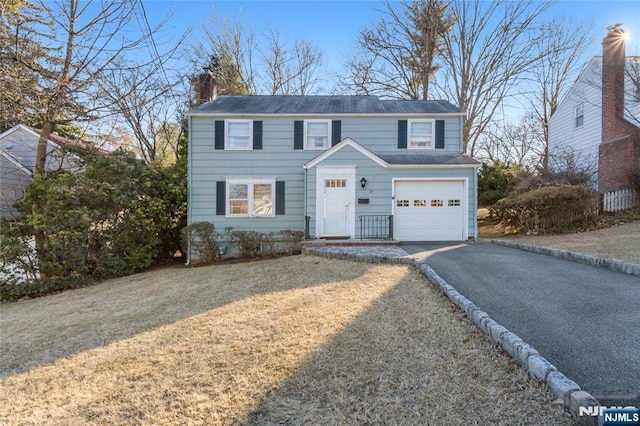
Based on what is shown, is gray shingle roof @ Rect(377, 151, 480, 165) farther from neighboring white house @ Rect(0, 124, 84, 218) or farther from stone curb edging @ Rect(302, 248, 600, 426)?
neighboring white house @ Rect(0, 124, 84, 218)

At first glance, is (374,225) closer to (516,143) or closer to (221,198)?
(221,198)

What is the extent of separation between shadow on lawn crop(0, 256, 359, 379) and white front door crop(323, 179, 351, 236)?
2.34m

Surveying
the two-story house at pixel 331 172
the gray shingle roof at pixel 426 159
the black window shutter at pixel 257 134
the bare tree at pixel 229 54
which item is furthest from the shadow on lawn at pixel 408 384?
the bare tree at pixel 229 54

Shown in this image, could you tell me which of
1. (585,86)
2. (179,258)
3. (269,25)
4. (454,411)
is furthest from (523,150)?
(454,411)

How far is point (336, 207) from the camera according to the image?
10.9m

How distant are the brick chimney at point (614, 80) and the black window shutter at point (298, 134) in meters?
14.4

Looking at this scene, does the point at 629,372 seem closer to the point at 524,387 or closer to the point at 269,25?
the point at 524,387

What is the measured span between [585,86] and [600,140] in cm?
325

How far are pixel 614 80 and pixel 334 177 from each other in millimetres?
14346

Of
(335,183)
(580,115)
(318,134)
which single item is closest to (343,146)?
(335,183)

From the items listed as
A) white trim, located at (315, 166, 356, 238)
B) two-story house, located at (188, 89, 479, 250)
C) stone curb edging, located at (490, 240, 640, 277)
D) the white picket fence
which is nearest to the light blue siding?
two-story house, located at (188, 89, 479, 250)

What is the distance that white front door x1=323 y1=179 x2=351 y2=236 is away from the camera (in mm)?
10836

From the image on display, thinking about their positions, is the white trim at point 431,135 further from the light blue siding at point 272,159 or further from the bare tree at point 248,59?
the bare tree at point 248,59

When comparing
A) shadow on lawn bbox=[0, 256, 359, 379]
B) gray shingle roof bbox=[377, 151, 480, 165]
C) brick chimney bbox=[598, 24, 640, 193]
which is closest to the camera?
shadow on lawn bbox=[0, 256, 359, 379]
